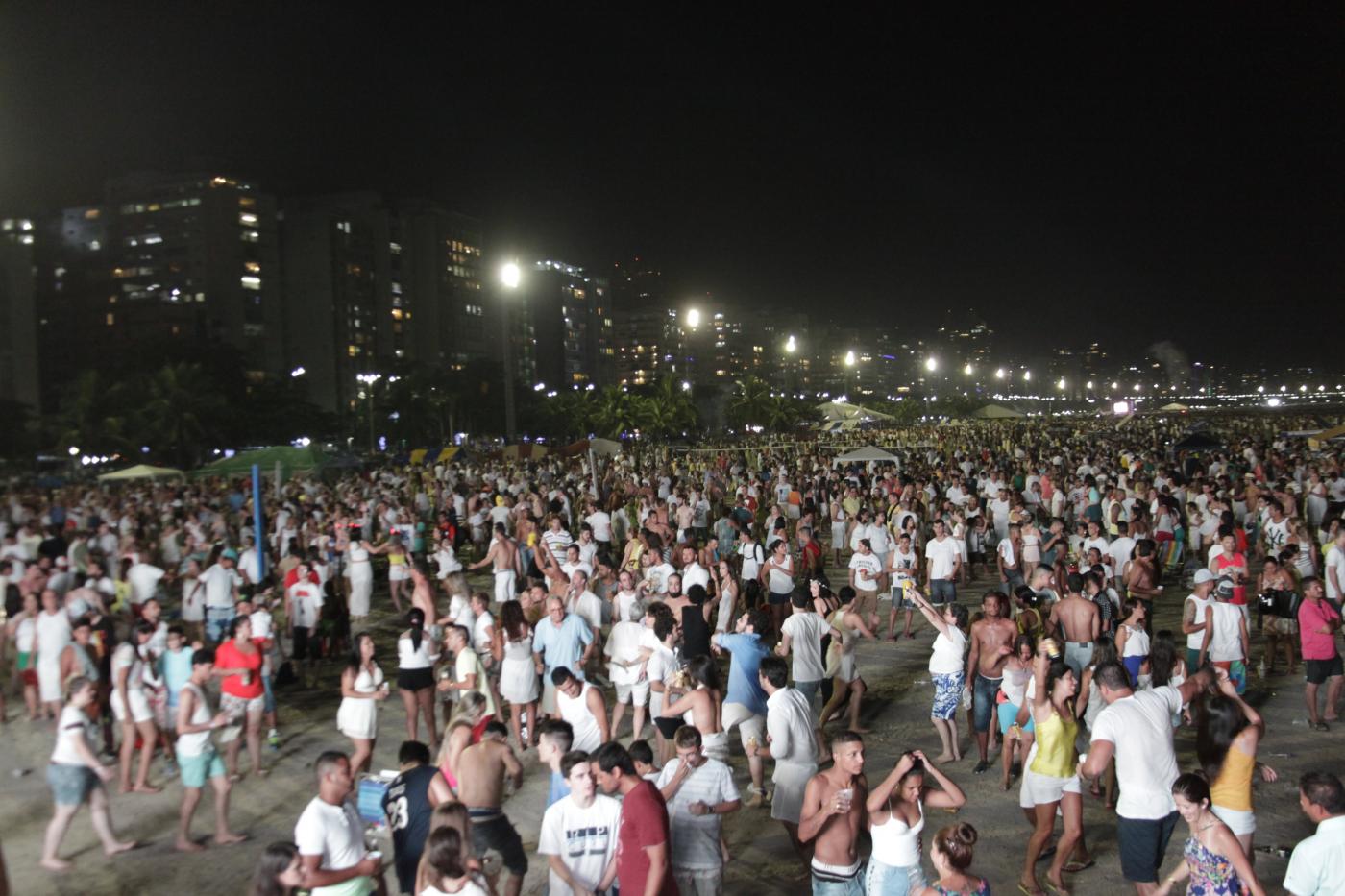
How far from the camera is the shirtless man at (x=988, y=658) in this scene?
6.96m

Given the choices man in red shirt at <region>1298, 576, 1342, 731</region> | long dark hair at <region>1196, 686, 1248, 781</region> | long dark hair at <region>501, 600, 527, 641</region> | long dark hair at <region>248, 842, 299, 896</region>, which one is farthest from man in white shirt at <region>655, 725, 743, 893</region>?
man in red shirt at <region>1298, 576, 1342, 731</region>

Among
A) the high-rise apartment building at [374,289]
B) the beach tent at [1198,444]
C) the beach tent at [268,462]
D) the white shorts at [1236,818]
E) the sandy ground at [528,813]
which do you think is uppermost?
the high-rise apartment building at [374,289]

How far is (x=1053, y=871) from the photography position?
209 inches

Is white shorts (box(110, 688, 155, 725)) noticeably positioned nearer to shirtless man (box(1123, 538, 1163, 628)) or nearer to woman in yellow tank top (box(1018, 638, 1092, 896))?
woman in yellow tank top (box(1018, 638, 1092, 896))

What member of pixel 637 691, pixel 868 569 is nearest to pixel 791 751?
pixel 637 691

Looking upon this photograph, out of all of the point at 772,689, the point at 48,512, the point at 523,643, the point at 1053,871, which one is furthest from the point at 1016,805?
the point at 48,512

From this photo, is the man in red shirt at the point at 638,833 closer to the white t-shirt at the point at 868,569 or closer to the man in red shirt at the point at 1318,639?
the man in red shirt at the point at 1318,639

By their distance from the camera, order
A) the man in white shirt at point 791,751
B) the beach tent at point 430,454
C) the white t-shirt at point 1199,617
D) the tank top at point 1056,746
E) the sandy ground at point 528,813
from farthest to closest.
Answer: the beach tent at point 430,454
the white t-shirt at point 1199,617
the sandy ground at point 528,813
the tank top at point 1056,746
the man in white shirt at point 791,751

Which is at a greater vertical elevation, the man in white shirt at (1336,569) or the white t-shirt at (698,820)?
the man in white shirt at (1336,569)

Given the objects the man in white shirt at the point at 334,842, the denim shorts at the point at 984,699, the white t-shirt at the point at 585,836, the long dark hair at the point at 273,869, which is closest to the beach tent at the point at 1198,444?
the denim shorts at the point at 984,699

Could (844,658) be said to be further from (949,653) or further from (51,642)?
(51,642)

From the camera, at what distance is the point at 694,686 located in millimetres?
5855

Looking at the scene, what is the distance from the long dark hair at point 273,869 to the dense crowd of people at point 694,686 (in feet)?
0.05

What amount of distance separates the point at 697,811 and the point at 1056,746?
2134mm
